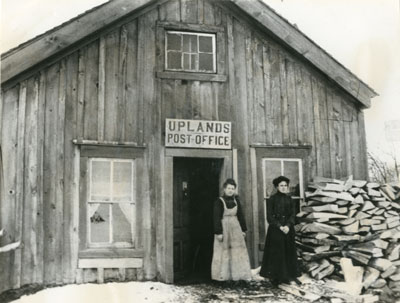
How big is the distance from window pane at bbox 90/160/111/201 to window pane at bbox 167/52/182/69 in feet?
6.33

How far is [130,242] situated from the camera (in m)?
8.40

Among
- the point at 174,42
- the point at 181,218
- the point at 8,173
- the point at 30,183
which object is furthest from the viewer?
the point at 181,218

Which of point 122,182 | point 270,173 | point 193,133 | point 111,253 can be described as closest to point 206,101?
point 193,133

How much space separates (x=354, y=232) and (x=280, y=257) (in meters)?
1.29

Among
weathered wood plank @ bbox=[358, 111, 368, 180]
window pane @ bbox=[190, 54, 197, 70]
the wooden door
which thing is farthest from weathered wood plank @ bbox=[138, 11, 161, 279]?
weathered wood plank @ bbox=[358, 111, 368, 180]

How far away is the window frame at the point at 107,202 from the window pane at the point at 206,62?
174 cm

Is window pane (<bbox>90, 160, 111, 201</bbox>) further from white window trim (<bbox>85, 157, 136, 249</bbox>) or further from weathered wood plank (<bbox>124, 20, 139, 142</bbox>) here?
weathered wood plank (<bbox>124, 20, 139, 142</bbox>)

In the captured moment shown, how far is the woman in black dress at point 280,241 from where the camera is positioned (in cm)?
806

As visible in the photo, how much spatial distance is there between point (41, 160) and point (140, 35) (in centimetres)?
256

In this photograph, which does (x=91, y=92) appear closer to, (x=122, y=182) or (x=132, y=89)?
(x=132, y=89)

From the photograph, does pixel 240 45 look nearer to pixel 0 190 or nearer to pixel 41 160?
pixel 41 160

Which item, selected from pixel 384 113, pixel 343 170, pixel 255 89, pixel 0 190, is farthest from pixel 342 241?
pixel 0 190

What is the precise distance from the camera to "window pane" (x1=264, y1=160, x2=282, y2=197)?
9.04 meters

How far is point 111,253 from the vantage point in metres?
8.27
